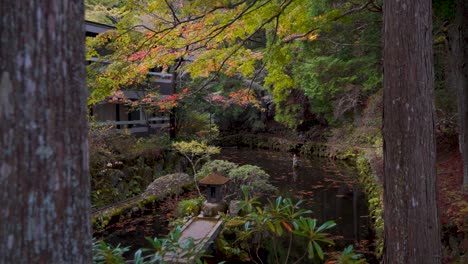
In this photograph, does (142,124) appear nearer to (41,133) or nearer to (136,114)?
(136,114)

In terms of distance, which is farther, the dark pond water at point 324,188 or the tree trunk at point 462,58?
the dark pond water at point 324,188

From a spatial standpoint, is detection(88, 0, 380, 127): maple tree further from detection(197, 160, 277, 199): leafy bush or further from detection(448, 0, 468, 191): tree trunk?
detection(197, 160, 277, 199): leafy bush

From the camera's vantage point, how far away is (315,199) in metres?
11.9

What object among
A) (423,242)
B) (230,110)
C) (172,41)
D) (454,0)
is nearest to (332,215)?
(454,0)

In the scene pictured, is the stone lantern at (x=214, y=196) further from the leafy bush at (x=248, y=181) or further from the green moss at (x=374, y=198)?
the green moss at (x=374, y=198)

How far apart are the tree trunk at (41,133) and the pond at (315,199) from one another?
7.26m

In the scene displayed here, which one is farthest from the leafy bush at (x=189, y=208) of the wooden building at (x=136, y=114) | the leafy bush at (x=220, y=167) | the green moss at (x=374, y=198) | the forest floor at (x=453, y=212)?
the forest floor at (x=453, y=212)

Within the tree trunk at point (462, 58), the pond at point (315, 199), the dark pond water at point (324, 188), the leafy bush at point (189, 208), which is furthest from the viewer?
the leafy bush at point (189, 208)

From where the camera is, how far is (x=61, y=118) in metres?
1.26

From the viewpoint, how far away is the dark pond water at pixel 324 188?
9469 millimetres

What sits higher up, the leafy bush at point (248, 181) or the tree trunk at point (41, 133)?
the tree trunk at point (41, 133)

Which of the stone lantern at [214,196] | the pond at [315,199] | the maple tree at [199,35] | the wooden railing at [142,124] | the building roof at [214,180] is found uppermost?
the maple tree at [199,35]

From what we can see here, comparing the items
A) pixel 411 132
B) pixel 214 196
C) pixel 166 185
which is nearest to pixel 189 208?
pixel 214 196

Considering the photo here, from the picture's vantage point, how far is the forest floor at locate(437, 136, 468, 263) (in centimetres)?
535
